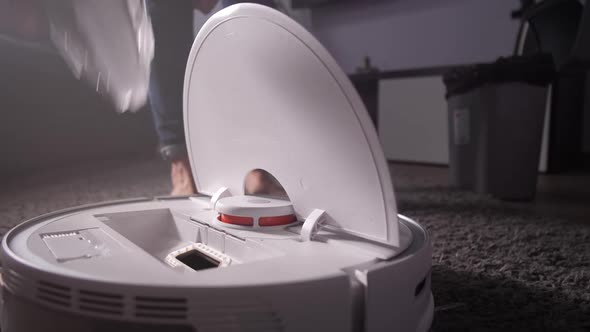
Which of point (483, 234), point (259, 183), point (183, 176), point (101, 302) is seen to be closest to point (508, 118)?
point (483, 234)

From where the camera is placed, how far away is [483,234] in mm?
896

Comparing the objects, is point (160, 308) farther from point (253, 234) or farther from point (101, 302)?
point (253, 234)

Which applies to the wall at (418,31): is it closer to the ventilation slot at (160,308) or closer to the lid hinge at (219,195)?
the lid hinge at (219,195)

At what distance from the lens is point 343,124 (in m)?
0.42

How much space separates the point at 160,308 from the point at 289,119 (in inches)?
10.0

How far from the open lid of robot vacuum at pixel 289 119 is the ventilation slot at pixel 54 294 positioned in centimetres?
27

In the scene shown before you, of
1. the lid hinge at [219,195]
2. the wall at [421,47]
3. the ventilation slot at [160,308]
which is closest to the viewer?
the ventilation slot at [160,308]

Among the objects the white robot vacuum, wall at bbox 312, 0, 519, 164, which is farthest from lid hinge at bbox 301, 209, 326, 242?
wall at bbox 312, 0, 519, 164

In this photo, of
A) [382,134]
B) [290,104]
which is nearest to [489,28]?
[382,134]

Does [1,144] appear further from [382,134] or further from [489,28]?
[489,28]

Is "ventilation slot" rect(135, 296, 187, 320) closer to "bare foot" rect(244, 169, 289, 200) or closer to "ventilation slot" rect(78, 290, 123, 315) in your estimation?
"ventilation slot" rect(78, 290, 123, 315)

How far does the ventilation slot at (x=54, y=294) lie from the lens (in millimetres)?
348

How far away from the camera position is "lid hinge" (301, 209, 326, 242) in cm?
48

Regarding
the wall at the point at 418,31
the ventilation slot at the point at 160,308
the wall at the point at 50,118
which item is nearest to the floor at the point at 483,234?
the wall at the point at 50,118
